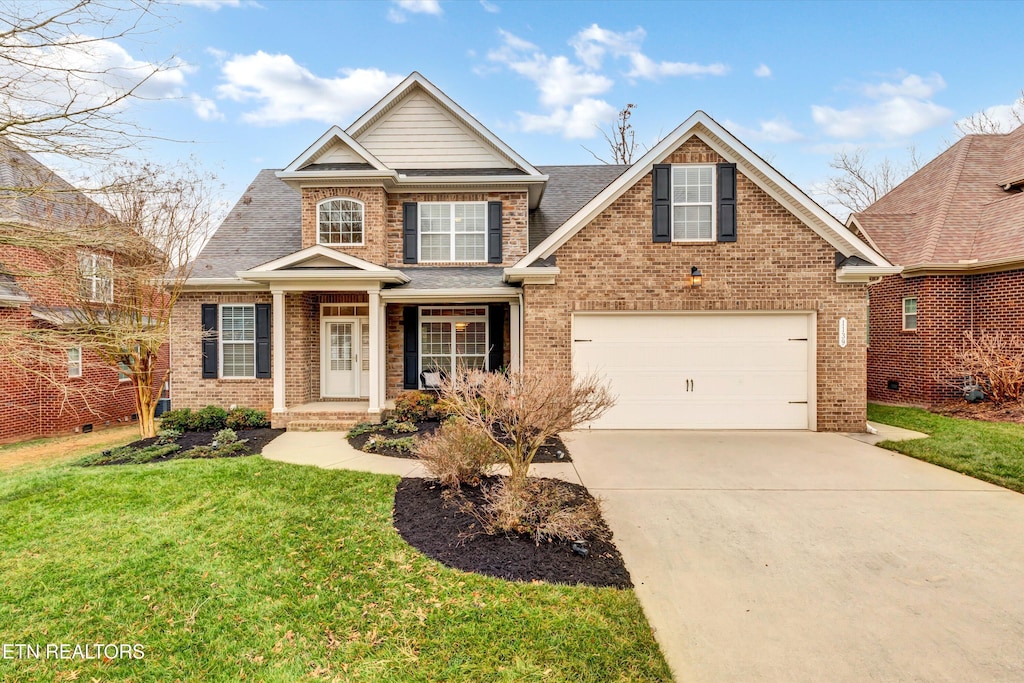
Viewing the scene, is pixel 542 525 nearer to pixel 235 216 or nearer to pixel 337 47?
pixel 235 216

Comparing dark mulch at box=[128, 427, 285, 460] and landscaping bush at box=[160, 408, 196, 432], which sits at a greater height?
landscaping bush at box=[160, 408, 196, 432]

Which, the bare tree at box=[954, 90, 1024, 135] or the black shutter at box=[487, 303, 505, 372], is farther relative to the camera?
the bare tree at box=[954, 90, 1024, 135]

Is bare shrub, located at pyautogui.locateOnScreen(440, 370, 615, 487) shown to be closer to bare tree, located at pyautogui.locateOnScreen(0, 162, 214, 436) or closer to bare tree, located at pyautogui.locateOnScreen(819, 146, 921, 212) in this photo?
bare tree, located at pyautogui.locateOnScreen(0, 162, 214, 436)

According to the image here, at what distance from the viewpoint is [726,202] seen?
874 centimetres

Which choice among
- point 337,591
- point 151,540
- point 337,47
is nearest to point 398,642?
point 337,591

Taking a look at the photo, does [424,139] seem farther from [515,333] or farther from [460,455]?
[460,455]

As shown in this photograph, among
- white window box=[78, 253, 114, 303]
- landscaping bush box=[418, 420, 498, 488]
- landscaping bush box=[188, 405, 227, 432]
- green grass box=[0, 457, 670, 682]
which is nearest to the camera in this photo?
green grass box=[0, 457, 670, 682]

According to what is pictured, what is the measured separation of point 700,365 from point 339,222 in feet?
29.0

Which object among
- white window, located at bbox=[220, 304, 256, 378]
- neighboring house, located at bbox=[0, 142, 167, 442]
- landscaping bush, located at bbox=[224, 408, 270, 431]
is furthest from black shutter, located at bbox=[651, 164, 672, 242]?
neighboring house, located at bbox=[0, 142, 167, 442]

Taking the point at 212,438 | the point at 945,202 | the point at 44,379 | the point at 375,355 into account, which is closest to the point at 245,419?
the point at 212,438

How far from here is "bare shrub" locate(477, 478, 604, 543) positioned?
397 cm

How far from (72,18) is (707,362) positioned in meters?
10.0

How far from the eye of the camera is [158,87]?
15.3ft

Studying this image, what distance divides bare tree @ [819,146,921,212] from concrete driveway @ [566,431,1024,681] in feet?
78.4
